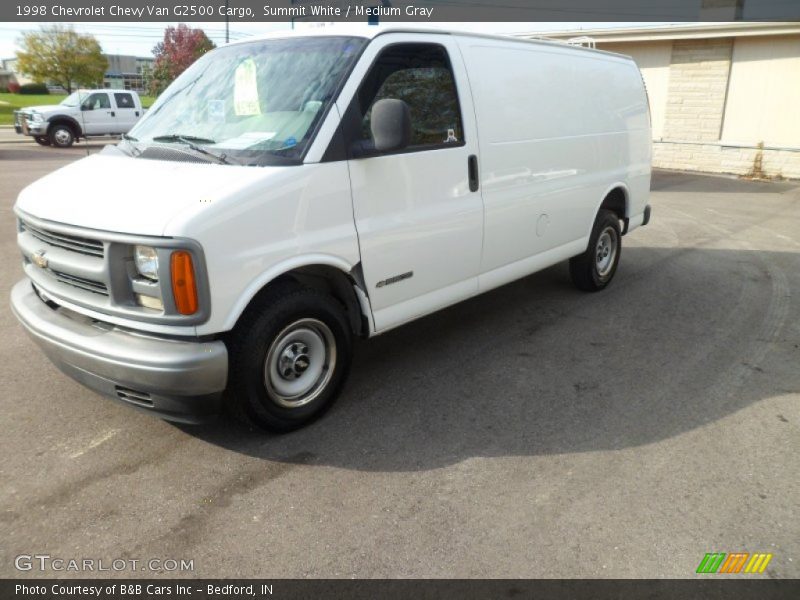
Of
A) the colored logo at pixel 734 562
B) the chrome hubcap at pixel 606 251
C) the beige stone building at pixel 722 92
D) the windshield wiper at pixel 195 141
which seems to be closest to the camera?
the colored logo at pixel 734 562

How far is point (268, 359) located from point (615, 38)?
17.9m

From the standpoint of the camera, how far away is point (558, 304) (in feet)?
20.8

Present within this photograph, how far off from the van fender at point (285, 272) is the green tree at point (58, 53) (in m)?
58.8

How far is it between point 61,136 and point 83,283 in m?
21.9

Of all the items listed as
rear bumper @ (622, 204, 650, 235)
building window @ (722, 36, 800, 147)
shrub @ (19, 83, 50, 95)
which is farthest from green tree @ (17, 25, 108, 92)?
rear bumper @ (622, 204, 650, 235)

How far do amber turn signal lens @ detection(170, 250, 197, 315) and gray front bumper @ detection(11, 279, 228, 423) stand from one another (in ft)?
0.67

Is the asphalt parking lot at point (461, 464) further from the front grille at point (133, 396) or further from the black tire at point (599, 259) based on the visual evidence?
the black tire at point (599, 259)

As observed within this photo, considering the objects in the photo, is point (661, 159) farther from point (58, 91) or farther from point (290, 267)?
point (58, 91)

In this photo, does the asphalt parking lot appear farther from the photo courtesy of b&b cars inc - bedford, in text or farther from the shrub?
the shrub

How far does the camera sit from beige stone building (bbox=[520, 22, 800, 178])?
1580 centimetres

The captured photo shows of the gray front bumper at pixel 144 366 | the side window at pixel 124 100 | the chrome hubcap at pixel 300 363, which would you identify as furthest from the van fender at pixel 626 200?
the side window at pixel 124 100

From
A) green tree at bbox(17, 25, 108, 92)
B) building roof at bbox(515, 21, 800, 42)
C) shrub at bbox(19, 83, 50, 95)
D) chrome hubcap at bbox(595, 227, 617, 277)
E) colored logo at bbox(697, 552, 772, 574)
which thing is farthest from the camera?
shrub at bbox(19, 83, 50, 95)

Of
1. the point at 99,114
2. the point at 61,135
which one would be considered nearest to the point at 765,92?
the point at 99,114

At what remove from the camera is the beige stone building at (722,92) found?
1580 centimetres
